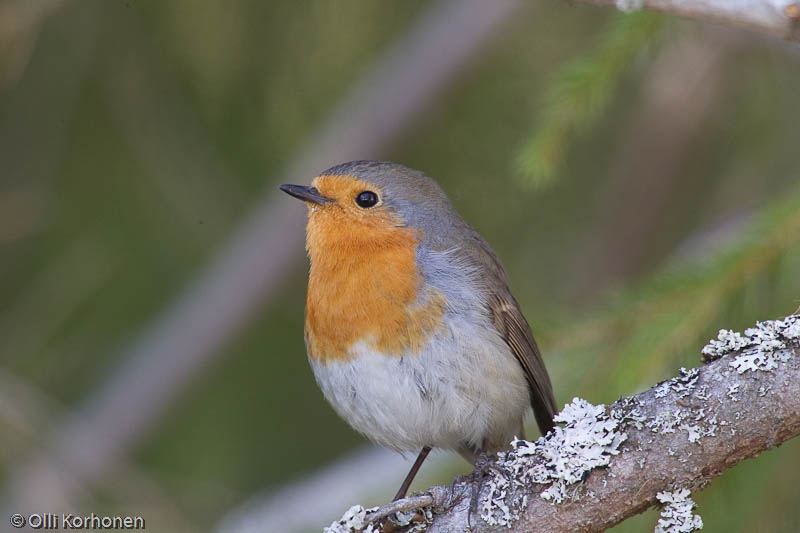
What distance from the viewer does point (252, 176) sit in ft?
20.2

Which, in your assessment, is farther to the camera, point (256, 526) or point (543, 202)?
point (543, 202)

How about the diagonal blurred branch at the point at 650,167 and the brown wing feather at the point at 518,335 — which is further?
the diagonal blurred branch at the point at 650,167

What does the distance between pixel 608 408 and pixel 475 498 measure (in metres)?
0.48

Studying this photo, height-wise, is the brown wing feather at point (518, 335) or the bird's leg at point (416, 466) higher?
the brown wing feather at point (518, 335)

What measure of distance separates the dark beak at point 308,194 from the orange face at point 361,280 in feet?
0.07

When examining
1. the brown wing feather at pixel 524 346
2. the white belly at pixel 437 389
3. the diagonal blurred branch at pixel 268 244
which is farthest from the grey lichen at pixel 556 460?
the diagonal blurred branch at pixel 268 244

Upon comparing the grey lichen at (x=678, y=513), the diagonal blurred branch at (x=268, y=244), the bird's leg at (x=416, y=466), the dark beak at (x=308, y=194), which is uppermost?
the diagonal blurred branch at (x=268, y=244)

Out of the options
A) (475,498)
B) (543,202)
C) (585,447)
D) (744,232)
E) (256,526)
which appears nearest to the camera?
(585,447)

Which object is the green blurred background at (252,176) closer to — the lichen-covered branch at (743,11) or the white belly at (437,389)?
the white belly at (437,389)

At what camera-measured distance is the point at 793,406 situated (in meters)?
2.48

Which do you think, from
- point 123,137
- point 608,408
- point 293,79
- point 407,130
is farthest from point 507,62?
point 608,408

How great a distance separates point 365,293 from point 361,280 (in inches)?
2.8

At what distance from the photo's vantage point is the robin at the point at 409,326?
12.2 feet

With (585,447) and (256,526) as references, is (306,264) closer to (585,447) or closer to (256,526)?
(256,526)
